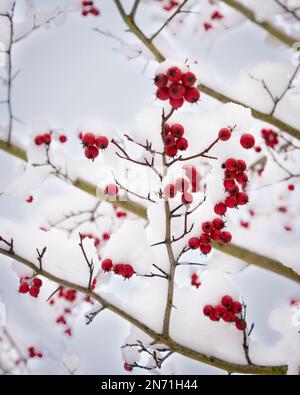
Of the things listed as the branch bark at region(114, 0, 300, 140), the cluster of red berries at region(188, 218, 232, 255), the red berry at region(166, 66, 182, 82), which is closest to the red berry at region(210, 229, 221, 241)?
the cluster of red berries at region(188, 218, 232, 255)

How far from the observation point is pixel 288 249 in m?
3.82

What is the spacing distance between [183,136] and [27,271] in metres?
1.49

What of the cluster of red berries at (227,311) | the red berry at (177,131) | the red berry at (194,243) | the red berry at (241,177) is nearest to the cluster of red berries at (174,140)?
the red berry at (177,131)

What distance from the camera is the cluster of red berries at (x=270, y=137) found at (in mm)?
4637

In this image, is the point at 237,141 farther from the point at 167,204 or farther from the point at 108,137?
the point at 108,137

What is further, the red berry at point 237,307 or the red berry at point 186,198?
the red berry at point 237,307

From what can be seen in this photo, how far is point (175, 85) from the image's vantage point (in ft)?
6.38

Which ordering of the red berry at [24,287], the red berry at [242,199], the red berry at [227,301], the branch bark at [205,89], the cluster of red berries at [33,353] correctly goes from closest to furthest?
the red berry at [242,199] → the red berry at [227,301] → the red berry at [24,287] → the branch bark at [205,89] → the cluster of red berries at [33,353]

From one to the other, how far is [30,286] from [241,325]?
5.11 feet

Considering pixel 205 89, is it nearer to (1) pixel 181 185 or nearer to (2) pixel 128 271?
(1) pixel 181 185

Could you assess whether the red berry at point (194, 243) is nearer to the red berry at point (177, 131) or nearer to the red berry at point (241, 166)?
the red berry at point (241, 166)

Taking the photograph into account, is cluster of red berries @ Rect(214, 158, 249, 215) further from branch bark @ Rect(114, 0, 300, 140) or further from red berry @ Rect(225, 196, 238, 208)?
branch bark @ Rect(114, 0, 300, 140)

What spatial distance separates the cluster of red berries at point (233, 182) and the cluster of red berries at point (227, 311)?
0.67 meters

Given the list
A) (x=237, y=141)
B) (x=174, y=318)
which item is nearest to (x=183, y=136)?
(x=237, y=141)
